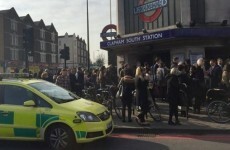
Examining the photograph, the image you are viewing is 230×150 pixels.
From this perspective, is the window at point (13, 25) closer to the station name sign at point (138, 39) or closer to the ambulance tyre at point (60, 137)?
the station name sign at point (138, 39)

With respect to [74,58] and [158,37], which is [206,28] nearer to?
[158,37]

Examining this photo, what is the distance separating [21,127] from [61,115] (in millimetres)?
1005

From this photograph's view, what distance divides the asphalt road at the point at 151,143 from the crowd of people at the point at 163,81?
136 centimetres

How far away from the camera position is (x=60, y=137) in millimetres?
8484

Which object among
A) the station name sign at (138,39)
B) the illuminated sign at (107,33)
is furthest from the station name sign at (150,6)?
the illuminated sign at (107,33)

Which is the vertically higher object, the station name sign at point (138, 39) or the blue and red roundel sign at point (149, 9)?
the blue and red roundel sign at point (149, 9)

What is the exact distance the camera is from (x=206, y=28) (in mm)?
18969

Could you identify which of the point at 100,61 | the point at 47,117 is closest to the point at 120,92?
the point at 47,117

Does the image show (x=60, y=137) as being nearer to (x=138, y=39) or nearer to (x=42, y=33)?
(x=138, y=39)

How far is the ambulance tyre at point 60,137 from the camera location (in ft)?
27.6

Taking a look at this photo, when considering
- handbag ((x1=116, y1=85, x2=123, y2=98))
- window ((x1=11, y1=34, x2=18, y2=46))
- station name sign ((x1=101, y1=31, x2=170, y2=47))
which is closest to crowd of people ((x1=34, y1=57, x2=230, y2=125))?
handbag ((x1=116, y1=85, x2=123, y2=98))

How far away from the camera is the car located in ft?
27.5

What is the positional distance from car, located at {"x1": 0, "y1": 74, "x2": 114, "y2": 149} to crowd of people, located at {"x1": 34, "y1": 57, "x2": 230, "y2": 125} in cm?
258

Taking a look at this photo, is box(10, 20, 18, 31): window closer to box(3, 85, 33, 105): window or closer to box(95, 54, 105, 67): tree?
box(95, 54, 105, 67): tree
